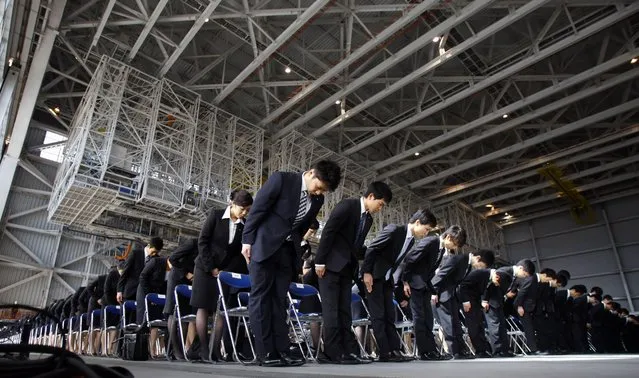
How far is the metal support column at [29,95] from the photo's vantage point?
10.5 metres

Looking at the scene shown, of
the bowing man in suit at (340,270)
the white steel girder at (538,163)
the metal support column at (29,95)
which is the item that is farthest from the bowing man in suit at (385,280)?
the white steel girder at (538,163)

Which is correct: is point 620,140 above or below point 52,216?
above

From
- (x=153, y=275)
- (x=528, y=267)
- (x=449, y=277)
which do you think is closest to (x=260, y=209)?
(x=449, y=277)

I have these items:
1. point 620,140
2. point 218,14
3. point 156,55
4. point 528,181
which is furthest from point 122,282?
point 528,181

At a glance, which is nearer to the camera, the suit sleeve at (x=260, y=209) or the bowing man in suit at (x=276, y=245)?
the bowing man in suit at (x=276, y=245)

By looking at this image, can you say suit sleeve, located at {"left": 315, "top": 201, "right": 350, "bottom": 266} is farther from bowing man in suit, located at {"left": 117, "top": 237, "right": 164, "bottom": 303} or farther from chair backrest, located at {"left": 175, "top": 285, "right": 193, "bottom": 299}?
bowing man in suit, located at {"left": 117, "top": 237, "right": 164, "bottom": 303}

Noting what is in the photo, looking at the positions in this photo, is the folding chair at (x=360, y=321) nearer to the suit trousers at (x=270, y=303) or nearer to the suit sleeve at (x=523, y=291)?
the suit trousers at (x=270, y=303)

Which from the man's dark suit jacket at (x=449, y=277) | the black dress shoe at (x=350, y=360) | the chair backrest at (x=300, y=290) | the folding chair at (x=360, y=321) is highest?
the man's dark suit jacket at (x=449, y=277)

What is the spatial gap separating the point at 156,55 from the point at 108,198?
17.7 feet

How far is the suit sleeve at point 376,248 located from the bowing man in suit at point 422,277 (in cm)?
51

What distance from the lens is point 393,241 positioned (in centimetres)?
404

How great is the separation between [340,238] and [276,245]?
81cm

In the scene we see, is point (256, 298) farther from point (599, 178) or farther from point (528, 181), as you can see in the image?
point (599, 178)

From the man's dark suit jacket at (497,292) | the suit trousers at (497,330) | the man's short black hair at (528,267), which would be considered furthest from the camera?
the man's short black hair at (528,267)
